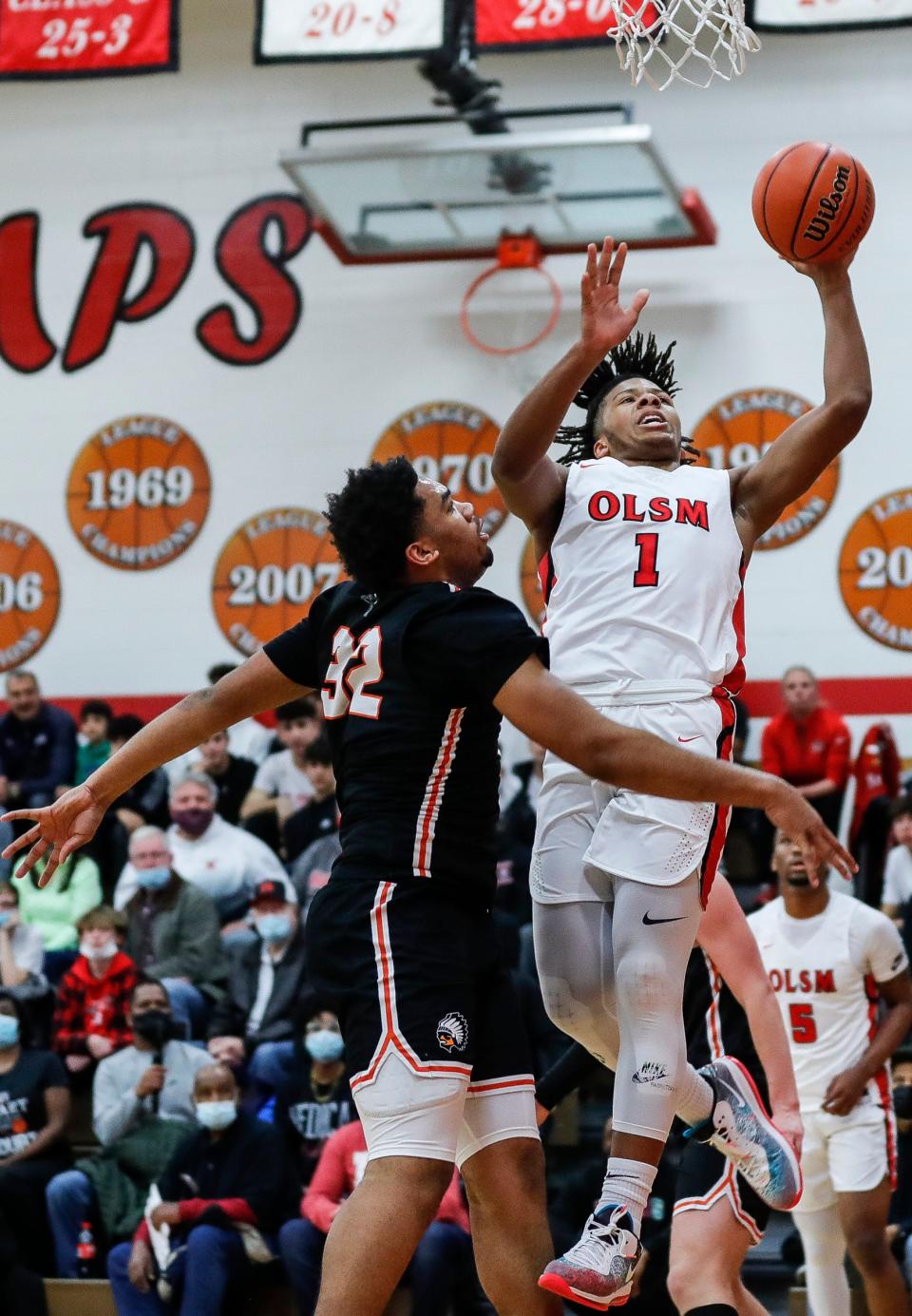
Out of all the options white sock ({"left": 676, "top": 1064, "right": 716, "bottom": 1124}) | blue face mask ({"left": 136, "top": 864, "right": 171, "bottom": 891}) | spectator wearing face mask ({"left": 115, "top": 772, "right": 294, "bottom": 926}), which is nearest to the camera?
white sock ({"left": 676, "top": 1064, "right": 716, "bottom": 1124})

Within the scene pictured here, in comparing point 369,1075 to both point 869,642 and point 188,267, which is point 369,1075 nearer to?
point 869,642

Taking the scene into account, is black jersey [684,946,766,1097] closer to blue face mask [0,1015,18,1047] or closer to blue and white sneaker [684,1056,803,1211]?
blue and white sneaker [684,1056,803,1211]

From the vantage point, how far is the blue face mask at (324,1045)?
10.6 m

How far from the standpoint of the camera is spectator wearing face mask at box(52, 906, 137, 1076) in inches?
461

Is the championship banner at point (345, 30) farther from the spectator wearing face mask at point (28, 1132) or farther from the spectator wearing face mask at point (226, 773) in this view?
the spectator wearing face mask at point (28, 1132)

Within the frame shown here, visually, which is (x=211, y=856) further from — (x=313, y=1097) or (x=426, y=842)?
(x=426, y=842)

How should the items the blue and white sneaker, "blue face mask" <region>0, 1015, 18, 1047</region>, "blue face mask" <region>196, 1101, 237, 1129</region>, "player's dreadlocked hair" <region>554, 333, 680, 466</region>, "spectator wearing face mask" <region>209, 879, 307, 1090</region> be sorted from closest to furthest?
the blue and white sneaker
"player's dreadlocked hair" <region>554, 333, 680, 466</region>
"blue face mask" <region>196, 1101, 237, 1129</region>
"spectator wearing face mask" <region>209, 879, 307, 1090</region>
"blue face mask" <region>0, 1015, 18, 1047</region>

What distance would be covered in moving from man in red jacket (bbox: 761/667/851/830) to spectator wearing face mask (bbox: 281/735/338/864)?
9.73 ft

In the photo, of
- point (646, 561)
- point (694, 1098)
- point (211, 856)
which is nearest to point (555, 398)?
point (646, 561)

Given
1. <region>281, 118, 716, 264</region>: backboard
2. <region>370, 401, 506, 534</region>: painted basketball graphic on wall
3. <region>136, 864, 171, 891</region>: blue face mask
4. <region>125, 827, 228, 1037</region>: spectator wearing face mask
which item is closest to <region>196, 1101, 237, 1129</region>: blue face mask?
<region>125, 827, 228, 1037</region>: spectator wearing face mask

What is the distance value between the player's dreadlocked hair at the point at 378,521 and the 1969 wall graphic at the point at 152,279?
38.0 feet

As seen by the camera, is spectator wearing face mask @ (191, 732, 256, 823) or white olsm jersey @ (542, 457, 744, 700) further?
spectator wearing face mask @ (191, 732, 256, 823)

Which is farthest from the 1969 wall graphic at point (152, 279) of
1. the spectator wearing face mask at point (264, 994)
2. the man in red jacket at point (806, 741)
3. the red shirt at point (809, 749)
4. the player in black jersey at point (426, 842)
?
the player in black jersey at point (426, 842)

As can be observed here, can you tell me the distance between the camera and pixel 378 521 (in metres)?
5.12
